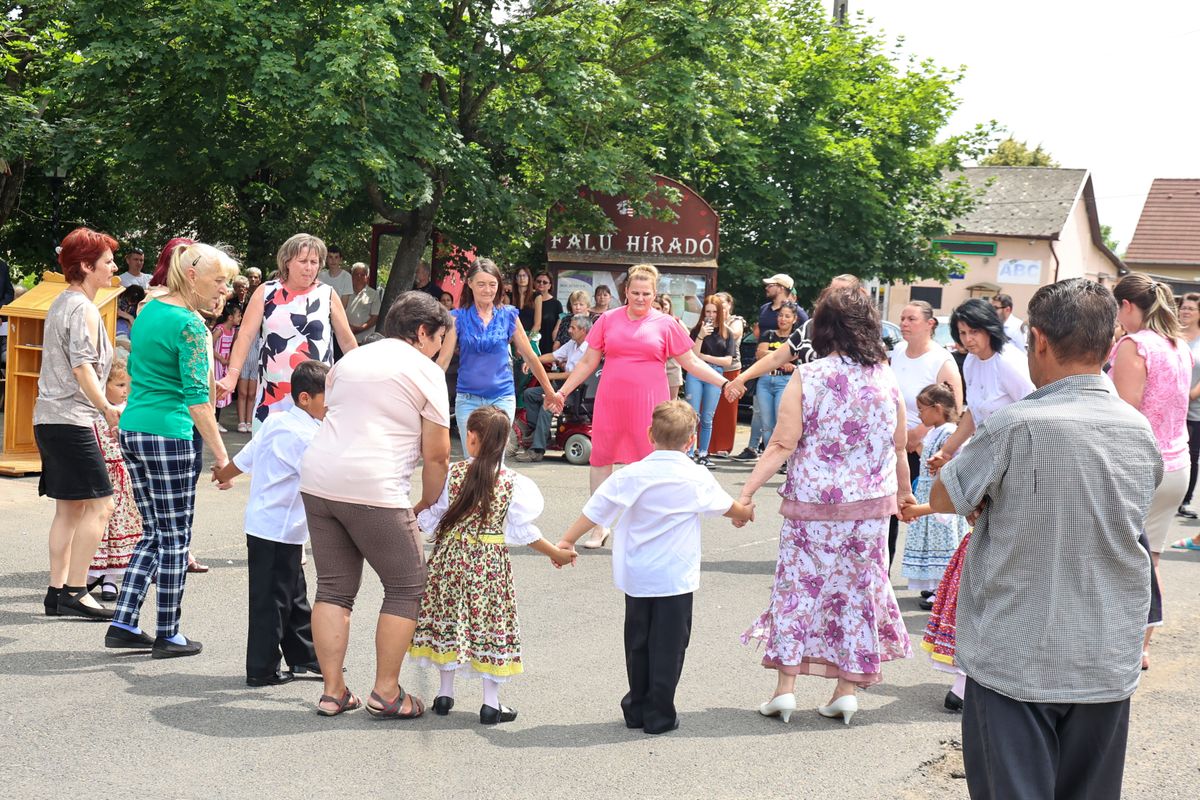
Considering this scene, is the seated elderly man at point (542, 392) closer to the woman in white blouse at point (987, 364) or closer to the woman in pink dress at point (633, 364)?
the woman in pink dress at point (633, 364)

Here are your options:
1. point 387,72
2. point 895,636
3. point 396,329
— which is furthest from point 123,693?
point 387,72

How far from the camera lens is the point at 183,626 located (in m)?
6.71

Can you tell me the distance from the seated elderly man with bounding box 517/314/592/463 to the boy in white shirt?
8670 mm

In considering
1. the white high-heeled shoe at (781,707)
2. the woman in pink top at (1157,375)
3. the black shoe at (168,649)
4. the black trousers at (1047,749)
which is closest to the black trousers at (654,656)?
the white high-heeled shoe at (781,707)

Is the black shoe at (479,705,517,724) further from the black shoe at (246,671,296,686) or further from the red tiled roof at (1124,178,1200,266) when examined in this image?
the red tiled roof at (1124,178,1200,266)

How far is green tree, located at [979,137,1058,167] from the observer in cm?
6725

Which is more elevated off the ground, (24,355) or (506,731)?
(24,355)

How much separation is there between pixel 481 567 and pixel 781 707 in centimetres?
145

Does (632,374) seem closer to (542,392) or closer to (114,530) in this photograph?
(114,530)

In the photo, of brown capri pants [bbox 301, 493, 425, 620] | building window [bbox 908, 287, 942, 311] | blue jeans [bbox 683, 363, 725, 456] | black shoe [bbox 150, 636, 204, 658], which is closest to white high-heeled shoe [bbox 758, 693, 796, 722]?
brown capri pants [bbox 301, 493, 425, 620]

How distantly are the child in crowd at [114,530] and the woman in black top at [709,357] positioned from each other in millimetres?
7887

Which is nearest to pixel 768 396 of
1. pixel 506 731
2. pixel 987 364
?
pixel 987 364

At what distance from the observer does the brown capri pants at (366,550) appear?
5098mm

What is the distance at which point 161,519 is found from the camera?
20.0ft
